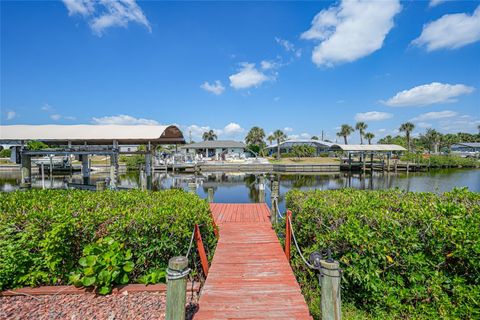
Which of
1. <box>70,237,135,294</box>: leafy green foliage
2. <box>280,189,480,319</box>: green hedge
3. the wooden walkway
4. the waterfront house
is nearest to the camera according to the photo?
the wooden walkway

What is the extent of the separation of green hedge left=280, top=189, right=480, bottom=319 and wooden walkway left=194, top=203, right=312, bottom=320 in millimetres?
710

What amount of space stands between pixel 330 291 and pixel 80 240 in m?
3.78

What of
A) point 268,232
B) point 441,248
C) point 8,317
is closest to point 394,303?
point 441,248

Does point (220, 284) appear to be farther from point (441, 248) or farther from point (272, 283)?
point (441, 248)

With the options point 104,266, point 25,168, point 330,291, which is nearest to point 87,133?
point 25,168

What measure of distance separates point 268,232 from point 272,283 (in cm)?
244

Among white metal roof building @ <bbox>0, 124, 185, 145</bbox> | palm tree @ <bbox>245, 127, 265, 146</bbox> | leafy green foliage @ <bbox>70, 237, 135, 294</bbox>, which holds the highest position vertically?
palm tree @ <bbox>245, 127, 265, 146</bbox>

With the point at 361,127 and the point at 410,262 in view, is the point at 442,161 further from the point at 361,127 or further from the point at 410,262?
the point at 410,262

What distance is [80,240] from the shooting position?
3629 millimetres

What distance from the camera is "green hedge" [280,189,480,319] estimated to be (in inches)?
125

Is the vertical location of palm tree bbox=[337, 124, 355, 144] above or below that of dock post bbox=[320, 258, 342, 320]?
above

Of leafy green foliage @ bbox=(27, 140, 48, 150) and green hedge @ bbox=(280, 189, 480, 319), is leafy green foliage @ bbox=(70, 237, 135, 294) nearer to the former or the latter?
green hedge @ bbox=(280, 189, 480, 319)

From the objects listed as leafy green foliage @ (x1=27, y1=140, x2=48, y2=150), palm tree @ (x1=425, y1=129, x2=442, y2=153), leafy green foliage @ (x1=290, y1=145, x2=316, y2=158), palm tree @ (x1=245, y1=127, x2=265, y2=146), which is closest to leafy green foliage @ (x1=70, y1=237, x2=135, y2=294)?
leafy green foliage @ (x1=27, y1=140, x2=48, y2=150)

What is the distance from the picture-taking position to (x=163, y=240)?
3770 mm
